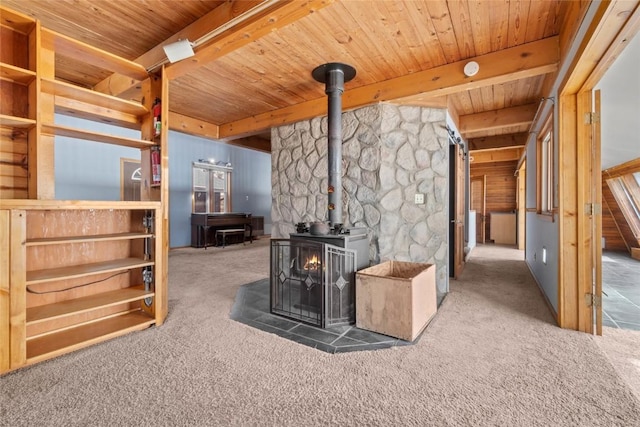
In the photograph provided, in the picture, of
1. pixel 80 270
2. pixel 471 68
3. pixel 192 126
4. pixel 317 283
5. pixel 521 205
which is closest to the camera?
pixel 80 270

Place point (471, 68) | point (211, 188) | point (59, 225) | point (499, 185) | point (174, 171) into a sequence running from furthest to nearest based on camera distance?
point (499, 185) < point (211, 188) < point (174, 171) < point (471, 68) < point (59, 225)

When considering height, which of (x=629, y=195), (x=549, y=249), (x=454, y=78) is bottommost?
(x=549, y=249)

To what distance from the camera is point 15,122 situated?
1.85 metres

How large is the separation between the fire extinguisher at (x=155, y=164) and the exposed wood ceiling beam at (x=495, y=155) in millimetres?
6876

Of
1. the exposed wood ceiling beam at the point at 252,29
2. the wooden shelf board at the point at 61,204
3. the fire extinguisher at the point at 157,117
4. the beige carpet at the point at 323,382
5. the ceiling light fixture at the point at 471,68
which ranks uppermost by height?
the ceiling light fixture at the point at 471,68

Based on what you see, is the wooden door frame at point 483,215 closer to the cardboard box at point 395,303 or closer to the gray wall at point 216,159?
the gray wall at point 216,159

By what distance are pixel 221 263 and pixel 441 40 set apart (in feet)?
14.5

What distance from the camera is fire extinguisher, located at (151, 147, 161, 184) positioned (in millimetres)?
2459

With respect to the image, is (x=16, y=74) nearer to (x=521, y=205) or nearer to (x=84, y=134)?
(x=84, y=134)

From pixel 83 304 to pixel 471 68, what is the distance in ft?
12.4

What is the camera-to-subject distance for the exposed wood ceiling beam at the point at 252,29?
176 centimetres

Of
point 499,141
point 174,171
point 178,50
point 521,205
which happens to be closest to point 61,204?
point 178,50

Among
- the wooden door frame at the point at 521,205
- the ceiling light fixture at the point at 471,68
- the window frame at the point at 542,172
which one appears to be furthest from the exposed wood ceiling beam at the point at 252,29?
the wooden door frame at the point at 521,205

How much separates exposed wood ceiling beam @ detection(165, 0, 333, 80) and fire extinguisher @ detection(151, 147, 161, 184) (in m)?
0.69
